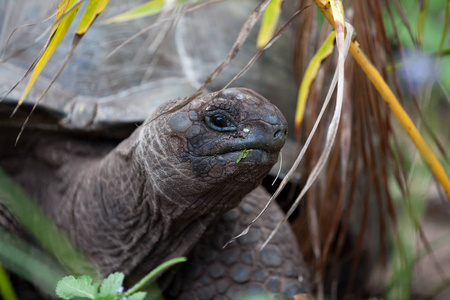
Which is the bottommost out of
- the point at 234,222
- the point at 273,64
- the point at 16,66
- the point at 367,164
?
the point at 367,164

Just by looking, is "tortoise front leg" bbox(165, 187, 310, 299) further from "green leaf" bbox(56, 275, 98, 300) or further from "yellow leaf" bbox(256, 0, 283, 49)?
"green leaf" bbox(56, 275, 98, 300)

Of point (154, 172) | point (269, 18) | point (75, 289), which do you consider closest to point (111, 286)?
point (75, 289)

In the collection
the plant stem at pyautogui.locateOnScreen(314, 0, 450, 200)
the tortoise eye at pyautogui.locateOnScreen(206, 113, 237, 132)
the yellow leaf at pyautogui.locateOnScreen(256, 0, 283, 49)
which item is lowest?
the plant stem at pyautogui.locateOnScreen(314, 0, 450, 200)

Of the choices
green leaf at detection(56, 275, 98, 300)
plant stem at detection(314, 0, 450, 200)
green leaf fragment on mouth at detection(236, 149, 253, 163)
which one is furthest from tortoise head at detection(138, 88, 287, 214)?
green leaf at detection(56, 275, 98, 300)

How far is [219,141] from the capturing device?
129 cm

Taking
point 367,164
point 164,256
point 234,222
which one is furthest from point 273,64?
point 164,256

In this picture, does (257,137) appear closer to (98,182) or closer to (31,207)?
(98,182)

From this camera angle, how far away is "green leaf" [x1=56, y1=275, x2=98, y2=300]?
1065mm

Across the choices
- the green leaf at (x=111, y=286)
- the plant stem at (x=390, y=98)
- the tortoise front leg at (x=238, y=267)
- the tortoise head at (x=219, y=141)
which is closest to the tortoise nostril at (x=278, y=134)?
the tortoise head at (x=219, y=141)

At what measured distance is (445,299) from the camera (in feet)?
7.88

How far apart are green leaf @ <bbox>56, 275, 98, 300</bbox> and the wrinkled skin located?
0.38 meters

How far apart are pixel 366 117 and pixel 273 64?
0.81m

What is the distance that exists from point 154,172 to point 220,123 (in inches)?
9.9

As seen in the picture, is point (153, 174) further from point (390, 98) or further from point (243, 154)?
point (390, 98)
